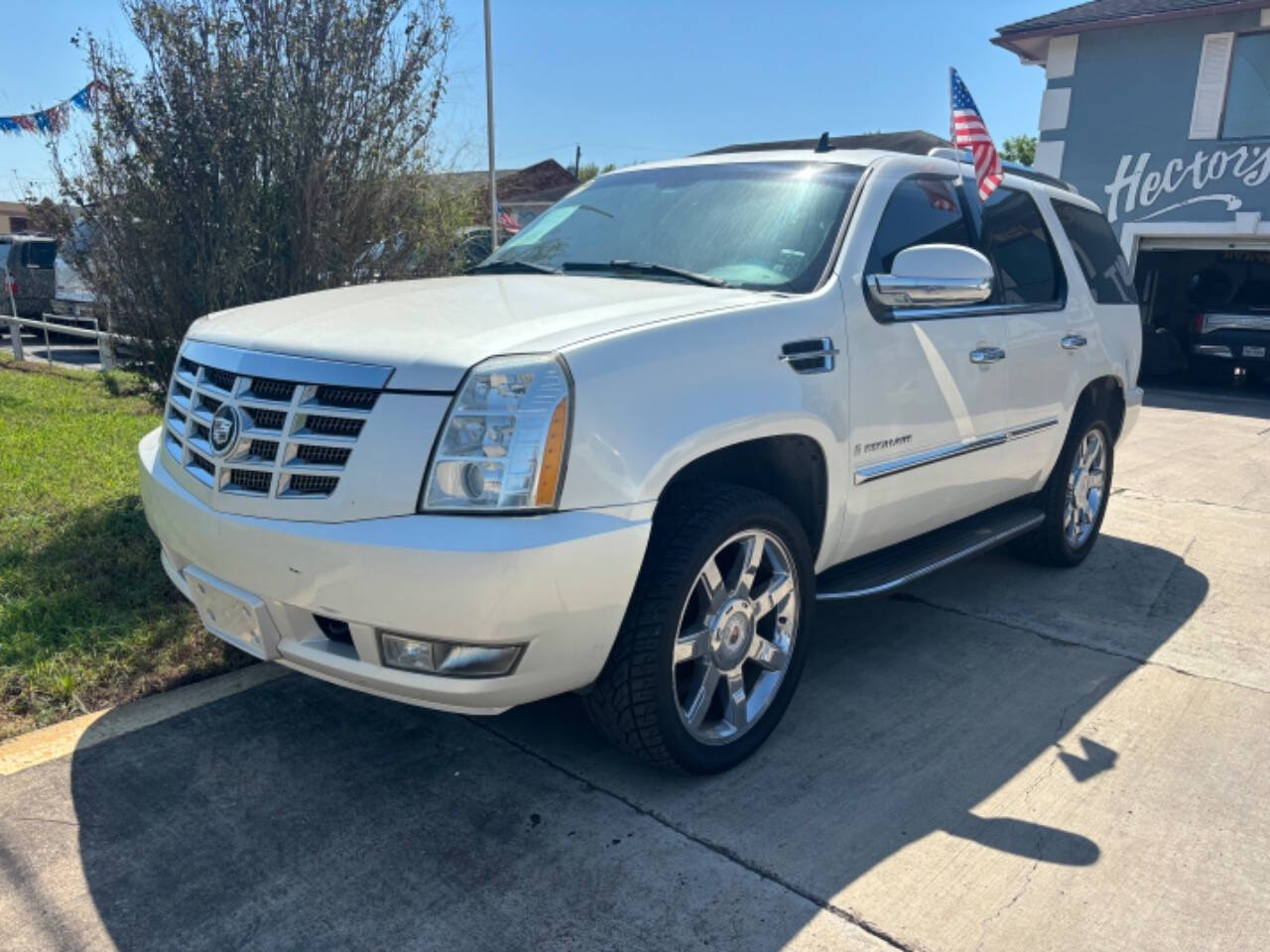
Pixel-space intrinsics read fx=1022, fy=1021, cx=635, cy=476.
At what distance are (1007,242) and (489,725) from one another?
3.09 m

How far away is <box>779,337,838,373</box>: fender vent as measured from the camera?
3143 mm

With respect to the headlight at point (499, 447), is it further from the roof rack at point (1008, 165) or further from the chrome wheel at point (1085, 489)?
the chrome wheel at point (1085, 489)

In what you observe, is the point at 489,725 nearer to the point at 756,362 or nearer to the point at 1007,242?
the point at 756,362

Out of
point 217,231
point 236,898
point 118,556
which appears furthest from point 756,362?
point 217,231

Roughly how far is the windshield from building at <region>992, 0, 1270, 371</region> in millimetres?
13140

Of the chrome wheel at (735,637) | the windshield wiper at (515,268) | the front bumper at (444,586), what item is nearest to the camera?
the front bumper at (444,586)

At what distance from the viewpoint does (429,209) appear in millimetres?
6383

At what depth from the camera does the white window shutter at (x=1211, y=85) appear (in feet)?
46.6

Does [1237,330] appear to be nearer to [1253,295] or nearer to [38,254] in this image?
[1253,295]

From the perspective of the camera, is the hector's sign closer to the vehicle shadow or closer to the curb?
the vehicle shadow

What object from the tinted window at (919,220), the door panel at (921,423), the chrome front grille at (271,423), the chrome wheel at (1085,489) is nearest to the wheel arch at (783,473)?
the door panel at (921,423)

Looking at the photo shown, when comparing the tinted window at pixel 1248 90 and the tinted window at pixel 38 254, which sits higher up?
the tinted window at pixel 1248 90

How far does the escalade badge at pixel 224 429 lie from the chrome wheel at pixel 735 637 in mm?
1319

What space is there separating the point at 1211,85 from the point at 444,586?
1576 centimetres
